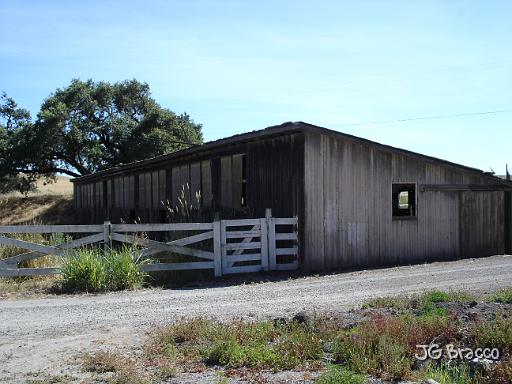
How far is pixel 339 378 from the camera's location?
4.99 meters

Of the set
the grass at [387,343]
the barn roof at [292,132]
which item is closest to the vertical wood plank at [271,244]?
the barn roof at [292,132]

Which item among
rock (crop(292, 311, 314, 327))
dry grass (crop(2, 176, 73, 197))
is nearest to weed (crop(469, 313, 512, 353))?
rock (crop(292, 311, 314, 327))

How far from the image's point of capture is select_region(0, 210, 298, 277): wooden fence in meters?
11.2

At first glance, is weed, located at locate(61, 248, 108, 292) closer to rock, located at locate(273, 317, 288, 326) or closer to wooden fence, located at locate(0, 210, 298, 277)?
wooden fence, located at locate(0, 210, 298, 277)

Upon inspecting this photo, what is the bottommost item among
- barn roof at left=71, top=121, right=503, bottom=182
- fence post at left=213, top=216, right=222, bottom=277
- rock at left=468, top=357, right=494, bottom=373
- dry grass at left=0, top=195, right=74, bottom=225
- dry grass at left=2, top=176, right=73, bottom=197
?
rock at left=468, top=357, right=494, bottom=373

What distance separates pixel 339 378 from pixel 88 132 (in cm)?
3516

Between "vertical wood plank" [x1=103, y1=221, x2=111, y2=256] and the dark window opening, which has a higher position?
the dark window opening

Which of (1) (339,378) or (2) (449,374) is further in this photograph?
(2) (449,374)

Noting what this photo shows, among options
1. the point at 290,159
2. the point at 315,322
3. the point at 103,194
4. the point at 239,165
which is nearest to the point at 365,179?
the point at 290,159

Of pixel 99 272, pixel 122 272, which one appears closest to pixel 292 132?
pixel 122 272

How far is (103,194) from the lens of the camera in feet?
108

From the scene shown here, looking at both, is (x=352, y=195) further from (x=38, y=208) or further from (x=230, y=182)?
(x=38, y=208)

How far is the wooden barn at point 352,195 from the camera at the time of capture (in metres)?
14.2

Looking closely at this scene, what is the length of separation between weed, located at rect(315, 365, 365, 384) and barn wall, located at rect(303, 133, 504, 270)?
28.3 feet
